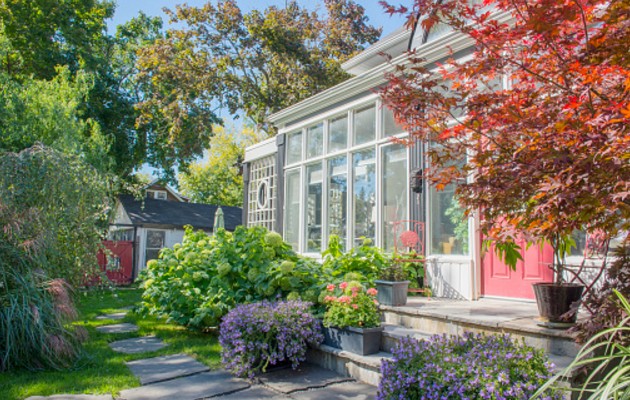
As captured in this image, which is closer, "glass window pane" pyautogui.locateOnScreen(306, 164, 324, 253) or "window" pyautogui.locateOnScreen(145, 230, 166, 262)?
"glass window pane" pyautogui.locateOnScreen(306, 164, 324, 253)

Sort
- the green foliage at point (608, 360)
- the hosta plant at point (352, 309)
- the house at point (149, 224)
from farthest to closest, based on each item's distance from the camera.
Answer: the house at point (149, 224), the hosta plant at point (352, 309), the green foliage at point (608, 360)

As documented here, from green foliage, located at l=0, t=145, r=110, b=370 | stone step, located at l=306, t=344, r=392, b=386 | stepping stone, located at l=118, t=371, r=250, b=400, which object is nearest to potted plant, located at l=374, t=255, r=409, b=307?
stone step, located at l=306, t=344, r=392, b=386

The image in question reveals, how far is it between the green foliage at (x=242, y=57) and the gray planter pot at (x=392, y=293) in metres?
11.5

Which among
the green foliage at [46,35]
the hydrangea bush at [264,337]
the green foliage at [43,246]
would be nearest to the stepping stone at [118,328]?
the green foliage at [43,246]

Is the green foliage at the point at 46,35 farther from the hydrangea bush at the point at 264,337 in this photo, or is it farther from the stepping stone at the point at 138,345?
the hydrangea bush at the point at 264,337

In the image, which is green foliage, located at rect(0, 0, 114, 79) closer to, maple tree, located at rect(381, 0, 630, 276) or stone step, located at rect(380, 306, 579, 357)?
stone step, located at rect(380, 306, 579, 357)

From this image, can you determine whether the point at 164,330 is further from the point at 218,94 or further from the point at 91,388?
the point at 218,94

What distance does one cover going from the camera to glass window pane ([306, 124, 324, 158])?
8.50 metres

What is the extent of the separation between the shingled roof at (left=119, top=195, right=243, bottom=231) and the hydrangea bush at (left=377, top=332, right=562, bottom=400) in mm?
16446

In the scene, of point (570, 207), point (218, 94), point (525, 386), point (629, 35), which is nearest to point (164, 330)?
point (525, 386)

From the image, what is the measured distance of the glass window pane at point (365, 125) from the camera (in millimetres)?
7289

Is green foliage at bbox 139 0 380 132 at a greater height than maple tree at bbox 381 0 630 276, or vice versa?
green foliage at bbox 139 0 380 132

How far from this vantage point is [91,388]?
388 centimetres

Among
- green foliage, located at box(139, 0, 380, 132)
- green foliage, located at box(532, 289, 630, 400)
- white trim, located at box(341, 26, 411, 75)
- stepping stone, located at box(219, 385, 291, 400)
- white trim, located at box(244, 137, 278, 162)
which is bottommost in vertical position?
stepping stone, located at box(219, 385, 291, 400)
